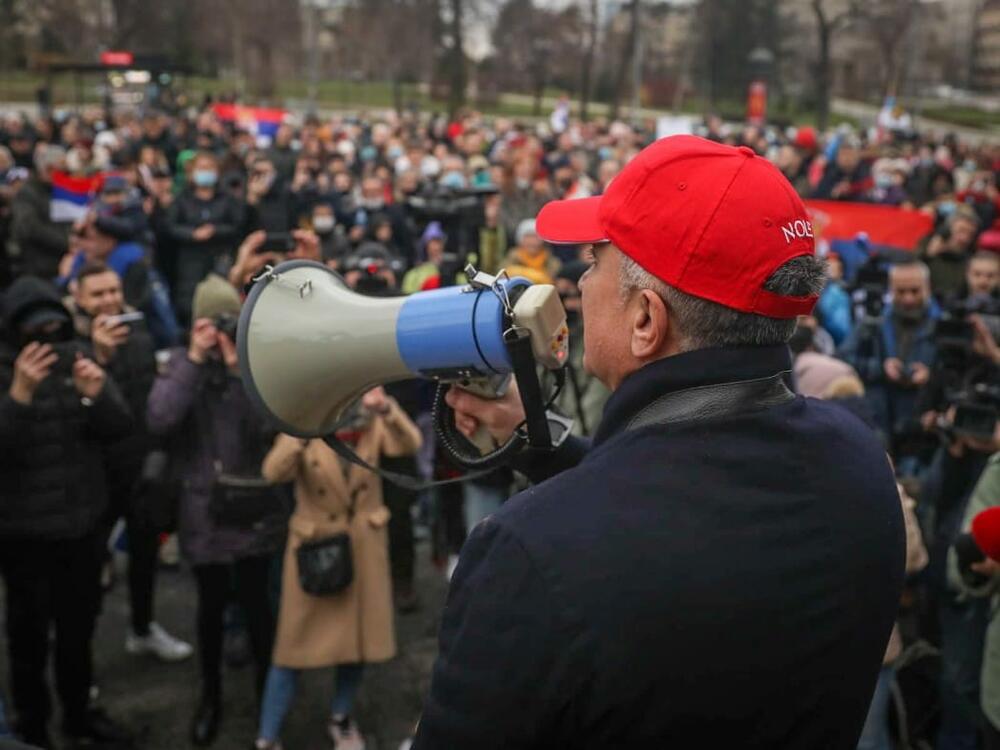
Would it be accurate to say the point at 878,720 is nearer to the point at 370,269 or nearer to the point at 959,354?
the point at 959,354

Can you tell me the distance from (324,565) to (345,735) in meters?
0.73

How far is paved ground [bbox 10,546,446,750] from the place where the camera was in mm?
4273

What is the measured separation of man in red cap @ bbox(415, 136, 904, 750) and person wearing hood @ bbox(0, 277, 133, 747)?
2.86 metres

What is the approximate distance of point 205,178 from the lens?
8938mm

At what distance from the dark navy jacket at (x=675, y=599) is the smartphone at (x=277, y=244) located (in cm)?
376

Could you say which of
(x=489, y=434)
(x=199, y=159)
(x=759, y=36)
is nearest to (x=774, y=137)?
(x=199, y=159)

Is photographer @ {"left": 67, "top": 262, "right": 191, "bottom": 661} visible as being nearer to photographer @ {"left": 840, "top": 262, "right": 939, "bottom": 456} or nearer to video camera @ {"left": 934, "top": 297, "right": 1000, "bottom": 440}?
video camera @ {"left": 934, "top": 297, "right": 1000, "bottom": 440}

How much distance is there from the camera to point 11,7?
1298 inches

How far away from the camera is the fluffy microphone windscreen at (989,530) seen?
2883mm

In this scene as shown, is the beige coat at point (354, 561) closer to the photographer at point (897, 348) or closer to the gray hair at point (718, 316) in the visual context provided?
the gray hair at point (718, 316)

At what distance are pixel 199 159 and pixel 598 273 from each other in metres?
8.59

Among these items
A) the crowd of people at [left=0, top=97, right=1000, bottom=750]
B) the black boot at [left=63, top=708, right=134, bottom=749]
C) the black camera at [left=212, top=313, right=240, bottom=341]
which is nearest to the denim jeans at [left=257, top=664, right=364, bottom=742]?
the crowd of people at [left=0, top=97, right=1000, bottom=750]

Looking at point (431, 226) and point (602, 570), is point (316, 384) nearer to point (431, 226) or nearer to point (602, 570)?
point (602, 570)

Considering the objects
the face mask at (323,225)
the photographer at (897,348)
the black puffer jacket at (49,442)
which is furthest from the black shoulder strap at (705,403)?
the face mask at (323,225)
